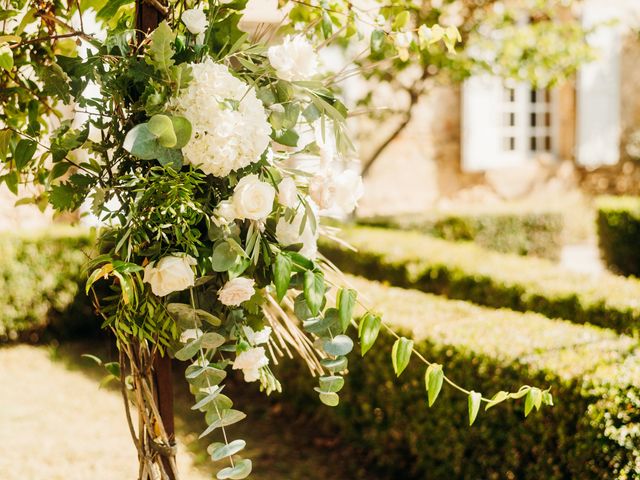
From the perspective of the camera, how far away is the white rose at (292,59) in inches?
60.6

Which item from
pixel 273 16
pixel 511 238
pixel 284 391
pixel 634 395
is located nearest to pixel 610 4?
pixel 511 238

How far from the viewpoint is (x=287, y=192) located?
4.97 feet

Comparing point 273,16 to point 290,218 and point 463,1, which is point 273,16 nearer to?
point 290,218

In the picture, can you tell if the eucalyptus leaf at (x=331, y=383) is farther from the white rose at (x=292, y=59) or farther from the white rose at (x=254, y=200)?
the white rose at (x=292, y=59)

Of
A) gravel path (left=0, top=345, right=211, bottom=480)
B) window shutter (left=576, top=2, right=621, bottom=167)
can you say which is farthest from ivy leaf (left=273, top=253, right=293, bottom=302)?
window shutter (left=576, top=2, right=621, bottom=167)

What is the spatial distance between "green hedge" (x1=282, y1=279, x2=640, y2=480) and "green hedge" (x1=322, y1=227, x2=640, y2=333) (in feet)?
2.42

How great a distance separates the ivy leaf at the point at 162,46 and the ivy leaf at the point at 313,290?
492 millimetres

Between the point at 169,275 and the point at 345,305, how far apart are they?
355 mm

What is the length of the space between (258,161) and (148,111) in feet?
0.79

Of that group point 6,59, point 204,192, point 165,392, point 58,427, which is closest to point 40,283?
point 58,427

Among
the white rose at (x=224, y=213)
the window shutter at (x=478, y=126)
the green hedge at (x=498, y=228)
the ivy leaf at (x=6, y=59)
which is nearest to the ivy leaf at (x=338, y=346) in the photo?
the white rose at (x=224, y=213)

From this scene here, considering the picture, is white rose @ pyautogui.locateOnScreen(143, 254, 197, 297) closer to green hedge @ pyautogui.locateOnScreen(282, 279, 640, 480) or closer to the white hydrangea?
the white hydrangea

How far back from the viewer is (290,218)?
155 cm

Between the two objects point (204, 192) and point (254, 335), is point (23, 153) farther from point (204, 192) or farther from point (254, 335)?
point (254, 335)
